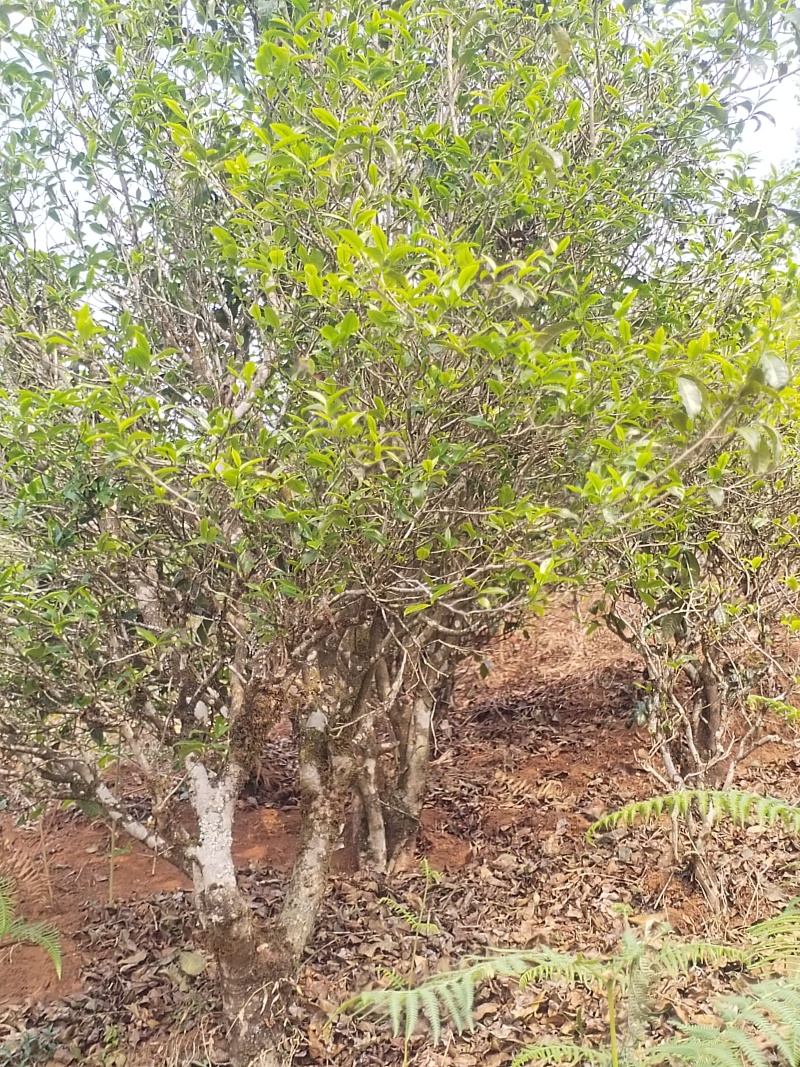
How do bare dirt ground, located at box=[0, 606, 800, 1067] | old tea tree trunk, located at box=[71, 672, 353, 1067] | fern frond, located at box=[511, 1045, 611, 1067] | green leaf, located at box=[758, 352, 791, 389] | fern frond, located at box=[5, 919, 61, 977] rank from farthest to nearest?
1. fern frond, located at box=[5, 919, 61, 977]
2. bare dirt ground, located at box=[0, 606, 800, 1067]
3. old tea tree trunk, located at box=[71, 672, 353, 1067]
4. green leaf, located at box=[758, 352, 791, 389]
5. fern frond, located at box=[511, 1045, 611, 1067]

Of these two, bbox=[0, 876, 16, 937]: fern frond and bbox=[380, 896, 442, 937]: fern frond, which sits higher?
bbox=[0, 876, 16, 937]: fern frond

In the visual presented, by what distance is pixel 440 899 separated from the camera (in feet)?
12.3

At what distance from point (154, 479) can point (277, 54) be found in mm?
1498

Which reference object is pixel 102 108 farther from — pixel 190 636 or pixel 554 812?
pixel 554 812

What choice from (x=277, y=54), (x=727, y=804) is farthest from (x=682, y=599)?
(x=277, y=54)

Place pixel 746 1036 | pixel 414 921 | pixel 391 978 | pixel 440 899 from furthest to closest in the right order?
pixel 440 899 < pixel 414 921 < pixel 391 978 < pixel 746 1036

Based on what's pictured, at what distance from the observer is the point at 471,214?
9.23ft

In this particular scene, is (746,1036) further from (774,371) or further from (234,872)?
(234,872)

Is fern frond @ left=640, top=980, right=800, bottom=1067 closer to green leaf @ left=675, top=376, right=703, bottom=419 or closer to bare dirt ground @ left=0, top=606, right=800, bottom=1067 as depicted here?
bare dirt ground @ left=0, top=606, right=800, bottom=1067

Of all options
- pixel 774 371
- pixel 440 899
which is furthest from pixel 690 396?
pixel 440 899

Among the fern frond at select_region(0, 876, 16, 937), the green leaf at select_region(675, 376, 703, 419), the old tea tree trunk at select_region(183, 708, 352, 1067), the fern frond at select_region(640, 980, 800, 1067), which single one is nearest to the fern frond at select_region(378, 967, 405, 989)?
the old tea tree trunk at select_region(183, 708, 352, 1067)

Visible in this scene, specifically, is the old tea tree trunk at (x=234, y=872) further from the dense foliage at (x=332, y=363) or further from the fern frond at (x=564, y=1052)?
the fern frond at (x=564, y=1052)

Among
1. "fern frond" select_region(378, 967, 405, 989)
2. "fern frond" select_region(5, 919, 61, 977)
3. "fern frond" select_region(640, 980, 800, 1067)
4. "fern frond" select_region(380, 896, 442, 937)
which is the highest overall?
"fern frond" select_region(640, 980, 800, 1067)

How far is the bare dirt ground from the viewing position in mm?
2943
